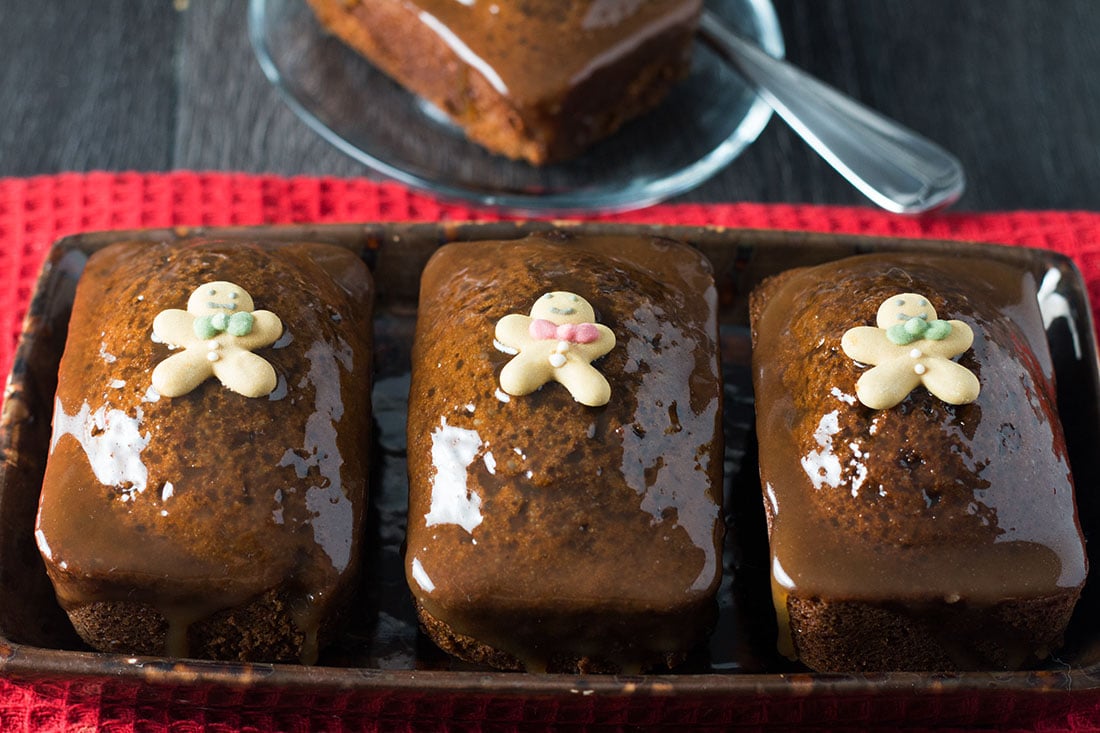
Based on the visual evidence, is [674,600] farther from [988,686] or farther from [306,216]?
[306,216]

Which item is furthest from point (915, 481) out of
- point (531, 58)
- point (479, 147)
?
point (479, 147)

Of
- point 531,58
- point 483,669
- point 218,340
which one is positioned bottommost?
point 483,669

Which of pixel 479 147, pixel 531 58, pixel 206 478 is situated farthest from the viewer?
pixel 479 147

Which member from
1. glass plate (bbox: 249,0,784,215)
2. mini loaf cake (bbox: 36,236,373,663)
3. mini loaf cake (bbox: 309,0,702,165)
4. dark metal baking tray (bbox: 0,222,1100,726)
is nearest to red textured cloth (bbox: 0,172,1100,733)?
glass plate (bbox: 249,0,784,215)

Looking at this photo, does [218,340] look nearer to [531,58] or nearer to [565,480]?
[565,480]

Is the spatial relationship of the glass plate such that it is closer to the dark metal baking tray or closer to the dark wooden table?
the dark wooden table
